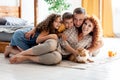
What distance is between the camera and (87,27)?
3084mm

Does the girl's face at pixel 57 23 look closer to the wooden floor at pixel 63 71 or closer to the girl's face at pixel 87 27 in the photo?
the girl's face at pixel 87 27

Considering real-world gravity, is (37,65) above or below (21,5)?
below

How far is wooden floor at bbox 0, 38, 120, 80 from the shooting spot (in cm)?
238

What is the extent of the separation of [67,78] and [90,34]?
102cm

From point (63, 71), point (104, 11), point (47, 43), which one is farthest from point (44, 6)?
point (63, 71)

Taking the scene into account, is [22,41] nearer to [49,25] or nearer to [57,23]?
[49,25]

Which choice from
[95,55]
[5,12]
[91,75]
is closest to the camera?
[91,75]

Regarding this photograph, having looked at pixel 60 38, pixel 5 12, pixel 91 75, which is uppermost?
pixel 5 12

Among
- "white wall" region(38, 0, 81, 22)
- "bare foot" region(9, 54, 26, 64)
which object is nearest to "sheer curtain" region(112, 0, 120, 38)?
"white wall" region(38, 0, 81, 22)

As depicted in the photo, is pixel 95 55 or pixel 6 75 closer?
pixel 6 75

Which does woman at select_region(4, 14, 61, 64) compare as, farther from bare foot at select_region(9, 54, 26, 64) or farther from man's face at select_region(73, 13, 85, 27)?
man's face at select_region(73, 13, 85, 27)

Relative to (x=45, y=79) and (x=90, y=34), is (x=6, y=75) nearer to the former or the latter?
(x=45, y=79)

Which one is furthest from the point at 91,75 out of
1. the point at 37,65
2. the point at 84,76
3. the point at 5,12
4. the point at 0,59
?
the point at 5,12

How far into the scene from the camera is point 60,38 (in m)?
3.14
